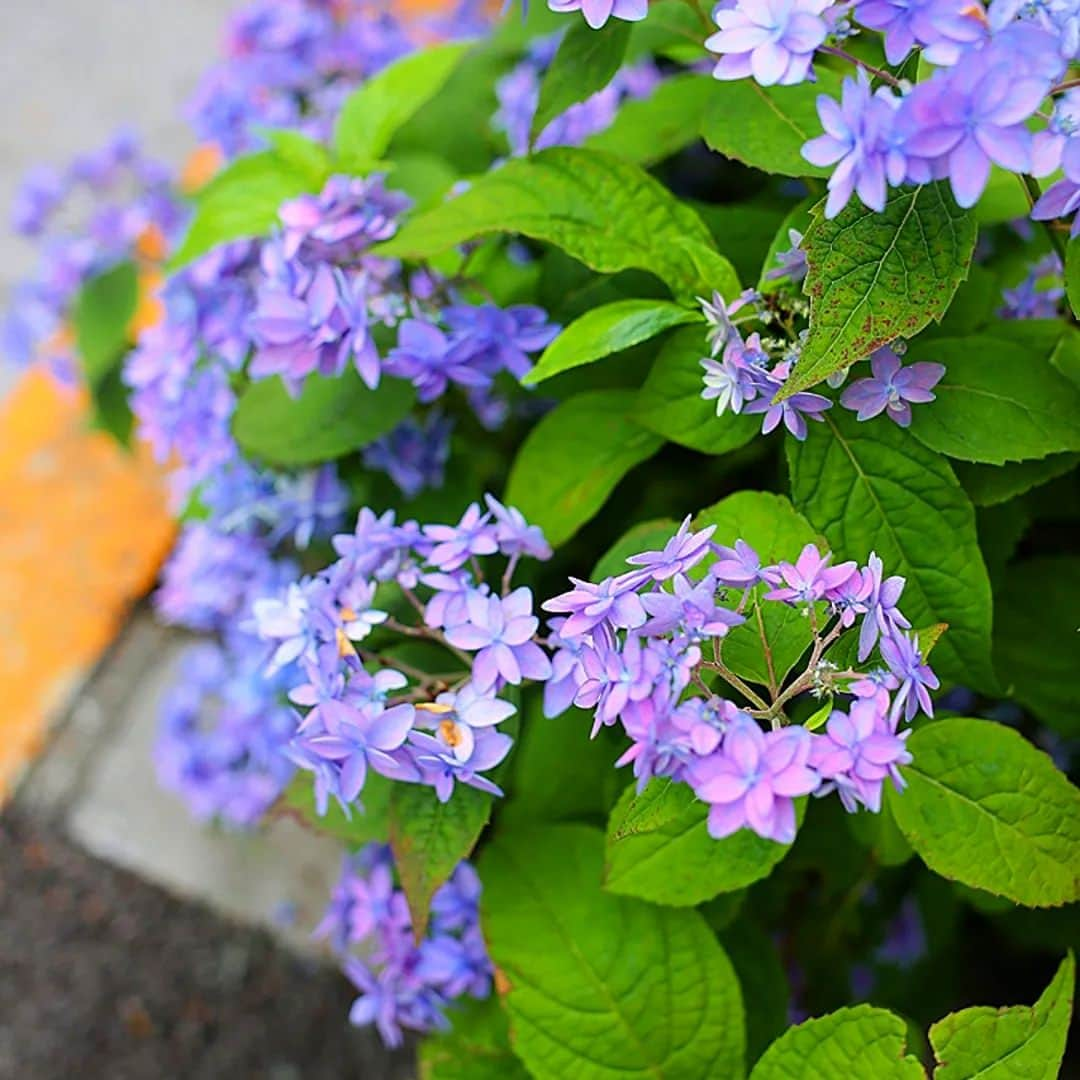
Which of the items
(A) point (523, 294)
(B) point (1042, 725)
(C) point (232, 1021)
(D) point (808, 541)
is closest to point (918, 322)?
(D) point (808, 541)

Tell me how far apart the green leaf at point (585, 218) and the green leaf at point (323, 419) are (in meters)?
0.12

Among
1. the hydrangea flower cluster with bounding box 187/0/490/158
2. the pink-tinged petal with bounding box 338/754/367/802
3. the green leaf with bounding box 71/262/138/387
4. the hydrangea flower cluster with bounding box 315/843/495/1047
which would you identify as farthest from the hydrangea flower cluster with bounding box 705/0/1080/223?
the green leaf with bounding box 71/262/138/387

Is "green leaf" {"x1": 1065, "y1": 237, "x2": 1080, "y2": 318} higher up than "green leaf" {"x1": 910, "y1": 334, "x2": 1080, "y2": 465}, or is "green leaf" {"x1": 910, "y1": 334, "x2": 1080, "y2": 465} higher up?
"green leaf" {"x1": 1065, "y1": 237, "x2": 1080, "y2": 318}

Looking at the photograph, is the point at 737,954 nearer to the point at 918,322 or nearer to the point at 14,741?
the point at 918,322

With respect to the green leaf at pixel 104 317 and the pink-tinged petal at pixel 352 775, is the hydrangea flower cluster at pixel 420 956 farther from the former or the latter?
the green leaf at pixel 104 317

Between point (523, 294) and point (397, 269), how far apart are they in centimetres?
9

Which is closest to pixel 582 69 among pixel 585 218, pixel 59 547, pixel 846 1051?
pixel 585 218

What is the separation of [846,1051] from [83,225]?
1203 millimetres

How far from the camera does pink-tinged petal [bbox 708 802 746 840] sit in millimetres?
486

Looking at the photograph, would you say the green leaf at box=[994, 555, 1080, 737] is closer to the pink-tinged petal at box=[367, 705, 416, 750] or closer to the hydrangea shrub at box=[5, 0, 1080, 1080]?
the hydrangea shrub at box=[5, 0, 1080, 1080]

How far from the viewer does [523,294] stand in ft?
2.97

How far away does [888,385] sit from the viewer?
627mm

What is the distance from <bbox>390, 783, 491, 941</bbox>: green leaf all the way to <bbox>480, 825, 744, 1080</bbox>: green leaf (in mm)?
98

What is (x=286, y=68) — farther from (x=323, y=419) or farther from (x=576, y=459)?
(x=576, y=459)
